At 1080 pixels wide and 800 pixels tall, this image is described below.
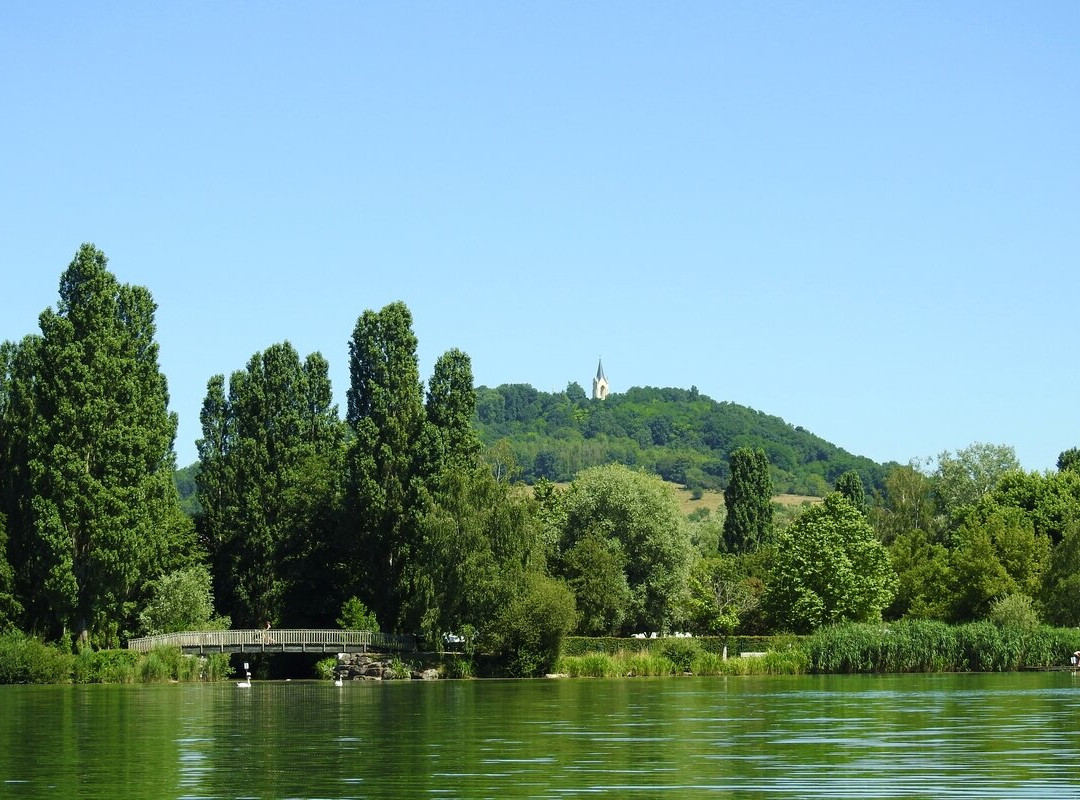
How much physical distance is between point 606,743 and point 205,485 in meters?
60.9

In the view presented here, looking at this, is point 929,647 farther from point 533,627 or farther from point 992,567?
point 533,627

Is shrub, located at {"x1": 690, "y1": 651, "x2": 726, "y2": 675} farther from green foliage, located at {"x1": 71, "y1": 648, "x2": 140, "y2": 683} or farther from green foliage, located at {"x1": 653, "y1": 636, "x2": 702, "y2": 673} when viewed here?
green foliage, located at {"x1": 71, "y1": 648, "x2": 140, "y2": 683}

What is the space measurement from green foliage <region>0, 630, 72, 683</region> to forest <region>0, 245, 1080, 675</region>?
223 centimetres

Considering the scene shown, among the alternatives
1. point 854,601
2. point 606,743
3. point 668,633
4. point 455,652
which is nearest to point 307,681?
point 455,652

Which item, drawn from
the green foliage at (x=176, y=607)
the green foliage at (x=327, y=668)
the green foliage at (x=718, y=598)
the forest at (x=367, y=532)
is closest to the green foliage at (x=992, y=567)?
the forest at (x=367, y=532)

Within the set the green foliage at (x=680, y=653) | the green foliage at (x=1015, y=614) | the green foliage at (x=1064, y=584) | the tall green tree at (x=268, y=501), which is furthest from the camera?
the tall green tree at (x=268, y=501)

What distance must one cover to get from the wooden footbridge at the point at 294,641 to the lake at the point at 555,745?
66.4ft

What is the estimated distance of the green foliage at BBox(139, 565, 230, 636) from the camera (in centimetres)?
7594

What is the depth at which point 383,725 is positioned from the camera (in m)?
37.0

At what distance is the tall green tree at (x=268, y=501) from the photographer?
8406 cm

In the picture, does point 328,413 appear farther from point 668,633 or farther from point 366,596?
point 668,633

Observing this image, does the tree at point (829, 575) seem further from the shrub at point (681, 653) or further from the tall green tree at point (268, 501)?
the tall green tree at point (268, 501)

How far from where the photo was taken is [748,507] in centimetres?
12494

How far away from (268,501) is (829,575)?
103 feet
